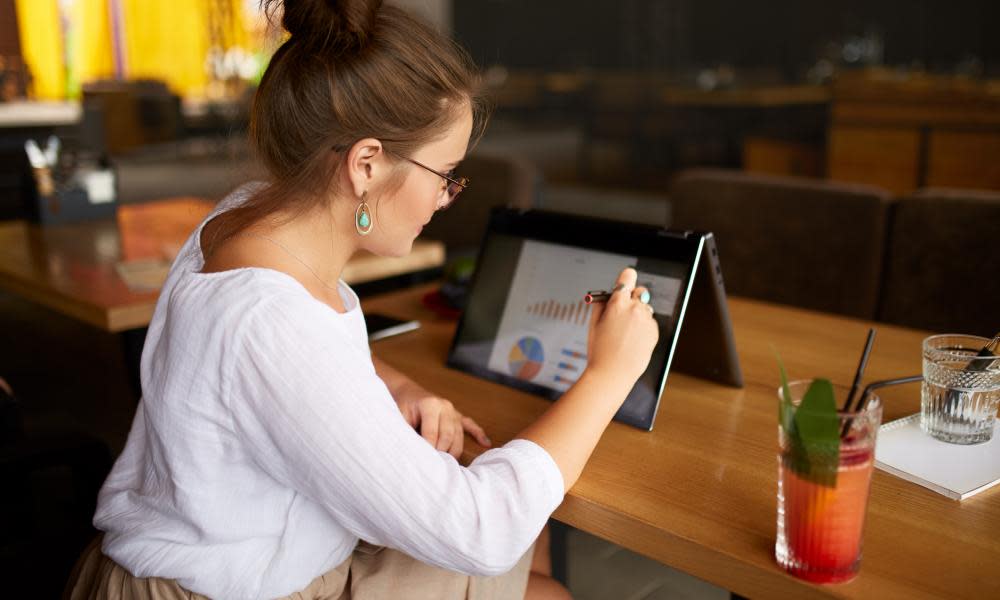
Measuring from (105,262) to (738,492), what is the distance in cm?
182

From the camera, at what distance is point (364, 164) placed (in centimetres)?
A: 101

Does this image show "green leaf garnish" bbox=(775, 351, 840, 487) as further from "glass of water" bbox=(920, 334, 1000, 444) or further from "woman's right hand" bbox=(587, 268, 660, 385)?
"glass of water" bbox=(920, 334, 1000, 444)

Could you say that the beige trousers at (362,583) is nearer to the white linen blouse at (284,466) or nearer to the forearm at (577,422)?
the white linen blouse at (284,466)

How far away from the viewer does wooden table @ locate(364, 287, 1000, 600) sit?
2.69ft

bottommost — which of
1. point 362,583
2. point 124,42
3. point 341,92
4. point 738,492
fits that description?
point 362,583

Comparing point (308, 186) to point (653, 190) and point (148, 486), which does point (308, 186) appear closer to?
point (148, 486)

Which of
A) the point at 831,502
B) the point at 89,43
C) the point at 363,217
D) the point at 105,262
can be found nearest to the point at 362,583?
the point at 363,217

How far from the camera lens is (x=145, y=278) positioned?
2066mm

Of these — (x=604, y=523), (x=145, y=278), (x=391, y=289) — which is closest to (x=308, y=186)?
(x=604, y=523)

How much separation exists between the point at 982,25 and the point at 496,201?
23.6 feet

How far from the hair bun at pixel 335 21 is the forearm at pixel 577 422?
1.47 ft

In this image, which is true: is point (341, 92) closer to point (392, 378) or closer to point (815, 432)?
point (392, 378)

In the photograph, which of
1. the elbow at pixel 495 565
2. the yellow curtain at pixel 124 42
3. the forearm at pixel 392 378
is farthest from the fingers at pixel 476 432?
the yellow curtain at pixel 124 42

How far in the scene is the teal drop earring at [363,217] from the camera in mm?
1044
